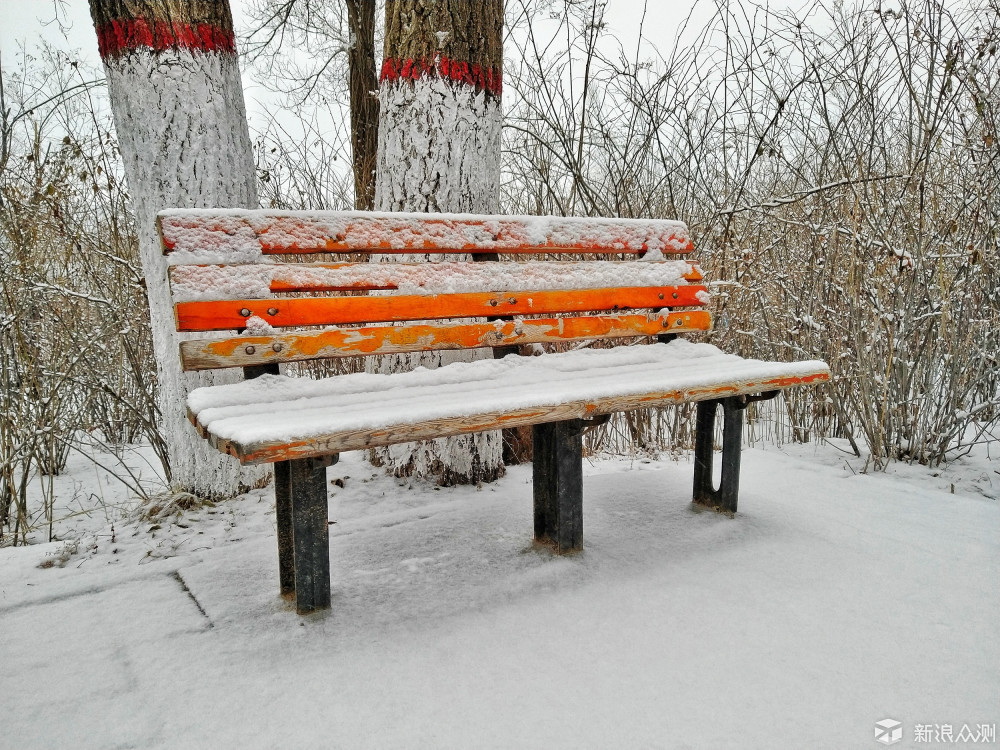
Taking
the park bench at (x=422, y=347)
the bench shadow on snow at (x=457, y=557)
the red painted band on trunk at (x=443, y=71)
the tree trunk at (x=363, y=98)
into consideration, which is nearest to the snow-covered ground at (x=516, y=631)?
the bench shadow on snow at (x=457, y=557)

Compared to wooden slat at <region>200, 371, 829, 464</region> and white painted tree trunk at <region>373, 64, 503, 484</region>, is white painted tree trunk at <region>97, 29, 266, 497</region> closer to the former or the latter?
white painted tree trunk at <region>373, 64, 503, 484</region>

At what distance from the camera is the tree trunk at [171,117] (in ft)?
8.64

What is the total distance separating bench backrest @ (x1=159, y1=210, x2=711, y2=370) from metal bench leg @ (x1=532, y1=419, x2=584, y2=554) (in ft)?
1.55

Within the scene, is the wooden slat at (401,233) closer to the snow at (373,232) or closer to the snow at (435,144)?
the snow at (373,232)

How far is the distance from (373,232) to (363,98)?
347 cm

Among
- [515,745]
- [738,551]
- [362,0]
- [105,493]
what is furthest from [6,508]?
[362,0]

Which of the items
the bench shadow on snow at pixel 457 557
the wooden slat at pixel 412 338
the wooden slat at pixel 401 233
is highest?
the wooden slat at pixel 401 233

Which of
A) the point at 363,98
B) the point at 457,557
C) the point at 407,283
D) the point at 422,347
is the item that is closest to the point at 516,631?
the point at 457,557

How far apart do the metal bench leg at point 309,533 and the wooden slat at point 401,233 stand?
0.76 metres

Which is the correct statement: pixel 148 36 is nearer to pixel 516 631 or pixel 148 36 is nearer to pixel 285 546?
pixel 285 546

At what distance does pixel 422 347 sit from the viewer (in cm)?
245

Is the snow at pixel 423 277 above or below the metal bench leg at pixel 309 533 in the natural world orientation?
above

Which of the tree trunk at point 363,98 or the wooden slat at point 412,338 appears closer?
the wooden slat at point 412,338

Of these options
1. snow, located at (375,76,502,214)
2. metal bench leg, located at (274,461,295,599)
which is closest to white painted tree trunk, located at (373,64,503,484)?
snow, located at (375,76,502,214)
